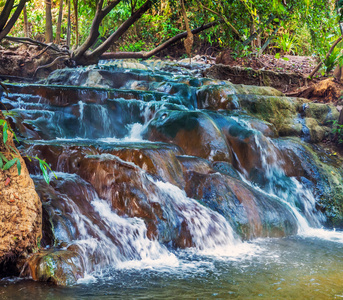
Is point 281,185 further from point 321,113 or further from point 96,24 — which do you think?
point 96,24

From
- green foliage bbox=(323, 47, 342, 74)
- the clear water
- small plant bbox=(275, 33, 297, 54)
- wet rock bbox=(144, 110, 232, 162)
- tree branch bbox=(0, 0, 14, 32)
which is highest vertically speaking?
green foliage bbox=(323, 47, 342, 74)

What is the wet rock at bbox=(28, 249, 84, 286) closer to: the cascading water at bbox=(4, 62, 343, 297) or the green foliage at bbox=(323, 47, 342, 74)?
the cascading water at bbox=(4, 62, 343, 297)

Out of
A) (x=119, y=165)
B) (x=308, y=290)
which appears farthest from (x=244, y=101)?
(x=308, y=290)

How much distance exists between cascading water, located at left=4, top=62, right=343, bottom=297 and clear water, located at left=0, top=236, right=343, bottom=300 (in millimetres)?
54

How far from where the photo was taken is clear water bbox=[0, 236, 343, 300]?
307cm

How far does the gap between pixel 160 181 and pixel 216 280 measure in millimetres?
1987

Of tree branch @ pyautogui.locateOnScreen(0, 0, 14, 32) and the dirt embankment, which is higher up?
tree branch @ pyautogui.locateOnScreen(0, 0, 14, 32)

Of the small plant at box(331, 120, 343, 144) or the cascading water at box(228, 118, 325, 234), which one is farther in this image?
the small plant at box(331, 120, 343, 144)

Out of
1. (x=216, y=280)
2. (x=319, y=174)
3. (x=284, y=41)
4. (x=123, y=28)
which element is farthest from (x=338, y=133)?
(x=216, y=280)

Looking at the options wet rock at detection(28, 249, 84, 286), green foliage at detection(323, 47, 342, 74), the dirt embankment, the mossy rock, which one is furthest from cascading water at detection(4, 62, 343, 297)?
green foliage at detection(323, 47, 342, 74)

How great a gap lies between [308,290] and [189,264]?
1.22 m

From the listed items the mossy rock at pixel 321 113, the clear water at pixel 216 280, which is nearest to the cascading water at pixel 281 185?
the clear water at pixel 216 280

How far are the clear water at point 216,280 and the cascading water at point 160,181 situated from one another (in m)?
0.05

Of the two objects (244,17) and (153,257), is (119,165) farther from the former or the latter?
(244,17)
